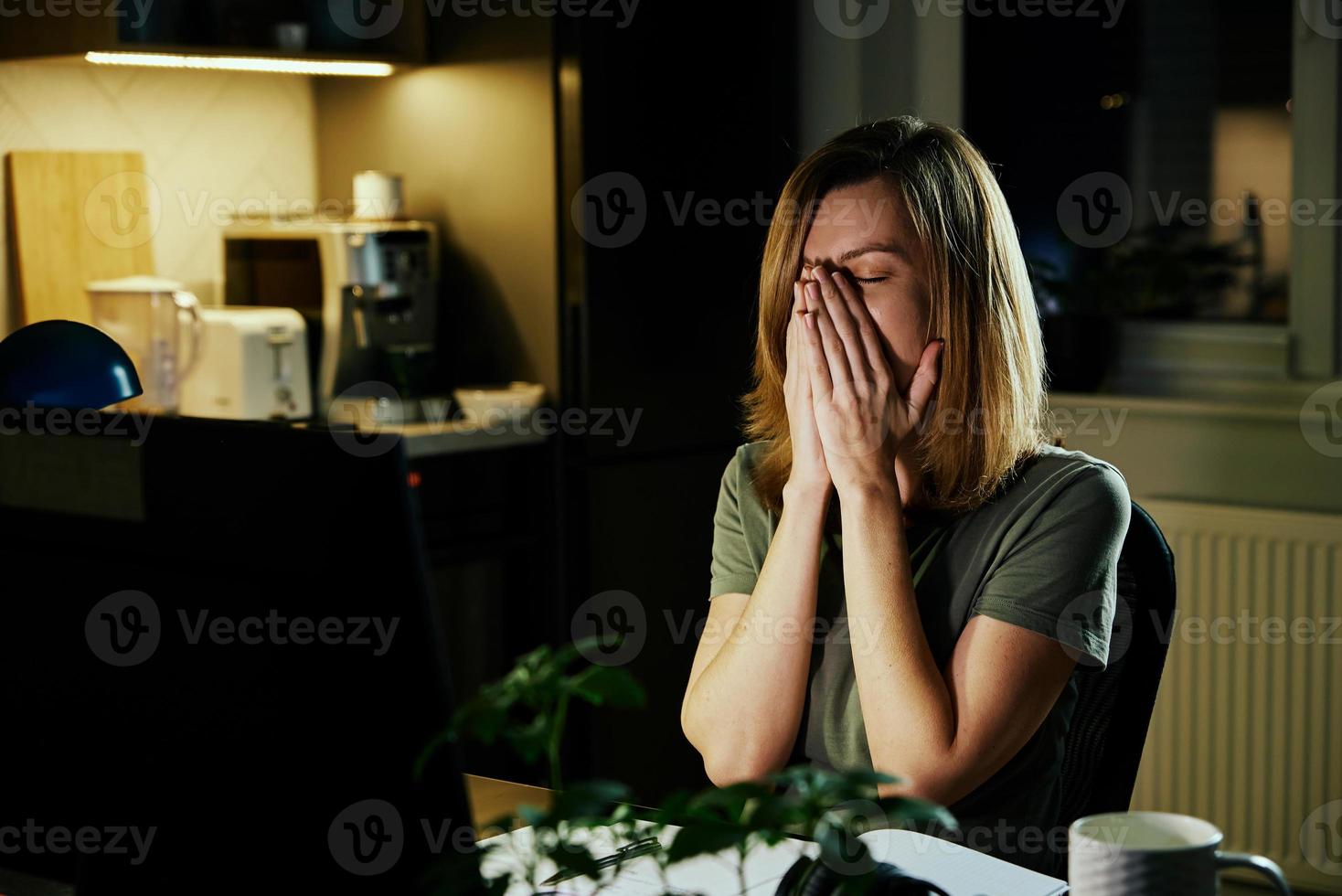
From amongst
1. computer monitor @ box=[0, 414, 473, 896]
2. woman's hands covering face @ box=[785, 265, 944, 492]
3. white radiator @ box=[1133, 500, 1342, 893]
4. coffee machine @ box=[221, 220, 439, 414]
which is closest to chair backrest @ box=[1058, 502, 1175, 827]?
woman's hands covering face @ box=[785, 265, 944, 492]

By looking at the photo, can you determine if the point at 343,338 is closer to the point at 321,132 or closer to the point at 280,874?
the point at 321,132

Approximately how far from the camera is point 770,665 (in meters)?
1.43

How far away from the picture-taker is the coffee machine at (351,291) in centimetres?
305

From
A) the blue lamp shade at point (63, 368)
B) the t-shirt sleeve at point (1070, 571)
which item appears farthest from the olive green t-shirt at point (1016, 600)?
the blue lamp shade at point (63, 368)

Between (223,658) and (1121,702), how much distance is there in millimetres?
→ 919

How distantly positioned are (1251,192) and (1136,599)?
196cm

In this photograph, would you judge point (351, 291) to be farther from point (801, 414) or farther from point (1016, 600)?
point (1016, 600)

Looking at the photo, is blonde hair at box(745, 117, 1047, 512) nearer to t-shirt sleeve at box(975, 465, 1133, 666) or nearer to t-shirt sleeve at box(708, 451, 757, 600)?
t-shirt sleeve at box(975, 465, 1133, 666)

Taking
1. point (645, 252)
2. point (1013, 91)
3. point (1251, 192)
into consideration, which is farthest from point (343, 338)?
point (1251, 192)

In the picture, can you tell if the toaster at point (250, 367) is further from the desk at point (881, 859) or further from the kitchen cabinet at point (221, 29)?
the desk at point (881, 859)

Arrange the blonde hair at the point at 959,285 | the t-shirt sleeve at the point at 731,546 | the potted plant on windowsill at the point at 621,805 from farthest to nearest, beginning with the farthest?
the t-shirt sleeve at the point at 731,546 < the blonde hair at the point at 959,285 < the potted plant on windowsill at the point at 621,805

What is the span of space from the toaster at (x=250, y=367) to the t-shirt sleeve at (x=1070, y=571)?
75.8 inches

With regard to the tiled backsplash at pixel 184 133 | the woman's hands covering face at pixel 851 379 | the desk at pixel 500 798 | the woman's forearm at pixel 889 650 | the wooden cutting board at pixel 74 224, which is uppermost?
the tiled backsplash at pixel 184 133

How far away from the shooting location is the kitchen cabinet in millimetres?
2846
